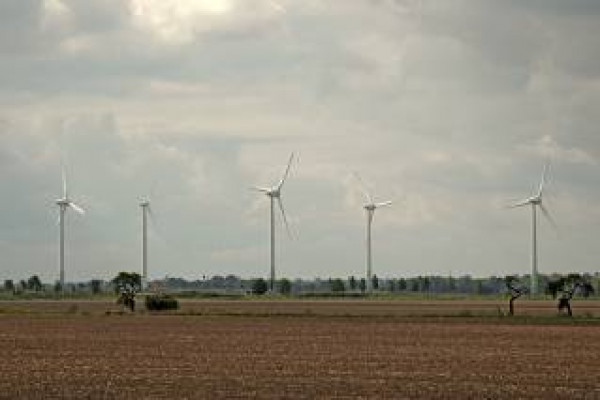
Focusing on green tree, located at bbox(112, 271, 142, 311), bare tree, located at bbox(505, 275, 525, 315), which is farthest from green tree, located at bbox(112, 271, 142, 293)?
bare tree, located at bbox(505, 275, 525, 315)

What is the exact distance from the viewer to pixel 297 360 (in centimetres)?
6075

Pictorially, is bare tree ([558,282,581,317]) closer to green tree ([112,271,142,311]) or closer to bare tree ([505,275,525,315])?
bare tree ([505,275,525,315])

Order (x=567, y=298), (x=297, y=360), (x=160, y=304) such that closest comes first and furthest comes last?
(x=297, y=360) → (x=567, y=298) → (x=160, y=304)

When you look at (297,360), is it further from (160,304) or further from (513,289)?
(160,304)

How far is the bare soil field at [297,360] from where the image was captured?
46969 millimetres

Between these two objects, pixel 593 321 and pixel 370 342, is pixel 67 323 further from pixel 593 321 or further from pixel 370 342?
pixel 593 321

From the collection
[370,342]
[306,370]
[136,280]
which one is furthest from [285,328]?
[136,280]

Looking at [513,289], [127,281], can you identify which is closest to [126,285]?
[127,281]

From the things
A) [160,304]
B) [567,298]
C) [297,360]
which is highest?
[567,298]

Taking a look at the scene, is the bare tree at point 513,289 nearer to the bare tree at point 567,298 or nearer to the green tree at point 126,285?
the bare tree at point 567,298

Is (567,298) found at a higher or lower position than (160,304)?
higher

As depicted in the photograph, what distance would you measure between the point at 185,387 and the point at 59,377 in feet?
20.7

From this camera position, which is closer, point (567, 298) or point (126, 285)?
point (567, 298)

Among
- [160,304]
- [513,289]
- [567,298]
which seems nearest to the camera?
[567,298]
